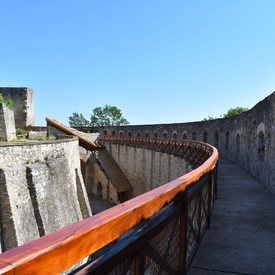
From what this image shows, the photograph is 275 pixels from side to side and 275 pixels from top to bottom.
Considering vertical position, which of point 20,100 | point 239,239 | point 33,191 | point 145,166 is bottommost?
point 145,166

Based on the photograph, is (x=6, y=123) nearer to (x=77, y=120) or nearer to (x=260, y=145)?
(x=260, y=145)

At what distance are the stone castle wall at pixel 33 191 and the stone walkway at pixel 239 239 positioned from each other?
6.69m

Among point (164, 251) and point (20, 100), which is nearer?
point (164, 251)

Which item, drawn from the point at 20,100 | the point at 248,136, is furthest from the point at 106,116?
the point at 248,136

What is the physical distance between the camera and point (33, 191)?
1074cm

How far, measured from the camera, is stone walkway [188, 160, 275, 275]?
3.10m

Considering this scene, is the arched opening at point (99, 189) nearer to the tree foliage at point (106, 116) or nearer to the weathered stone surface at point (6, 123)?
the weathered stone surface at point (6, 123)

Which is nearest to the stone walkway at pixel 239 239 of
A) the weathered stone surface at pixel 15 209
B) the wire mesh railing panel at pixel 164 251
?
the wire mesh railing panel at pixel 164 251

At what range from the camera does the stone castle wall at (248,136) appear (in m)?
7.94

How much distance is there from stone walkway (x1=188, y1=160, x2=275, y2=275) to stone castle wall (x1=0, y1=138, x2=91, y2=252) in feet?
21.9

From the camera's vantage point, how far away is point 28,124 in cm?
3244

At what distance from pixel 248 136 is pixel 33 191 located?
8145mm

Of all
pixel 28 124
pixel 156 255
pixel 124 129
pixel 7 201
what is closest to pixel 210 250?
pixel 156 255

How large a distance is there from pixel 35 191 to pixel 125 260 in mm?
9871
